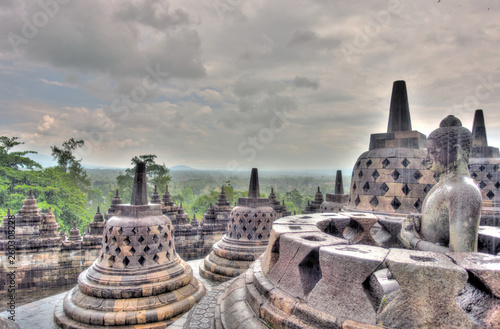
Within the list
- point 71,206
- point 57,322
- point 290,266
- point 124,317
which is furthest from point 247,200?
point 71,206

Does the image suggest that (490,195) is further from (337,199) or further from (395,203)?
(337,199)

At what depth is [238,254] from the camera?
838 cm

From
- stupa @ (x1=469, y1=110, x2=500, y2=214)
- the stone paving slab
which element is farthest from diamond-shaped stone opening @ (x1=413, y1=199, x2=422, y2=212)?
the stone paving slab

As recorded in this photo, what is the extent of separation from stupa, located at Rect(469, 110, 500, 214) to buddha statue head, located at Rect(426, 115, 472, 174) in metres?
4.92

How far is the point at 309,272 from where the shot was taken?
2639 millimetres

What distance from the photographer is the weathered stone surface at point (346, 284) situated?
6.89 feet

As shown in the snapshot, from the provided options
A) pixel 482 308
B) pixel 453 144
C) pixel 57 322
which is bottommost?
pixel 57 322

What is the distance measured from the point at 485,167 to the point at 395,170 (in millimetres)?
4276

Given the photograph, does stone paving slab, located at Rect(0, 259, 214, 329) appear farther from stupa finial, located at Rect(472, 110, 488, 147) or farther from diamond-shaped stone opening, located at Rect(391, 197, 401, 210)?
stupa finial, located at Rect(472, 110, 488, 147)

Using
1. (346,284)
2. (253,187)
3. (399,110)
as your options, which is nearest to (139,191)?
(253,187)

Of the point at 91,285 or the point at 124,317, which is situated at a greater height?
the point at 91,285

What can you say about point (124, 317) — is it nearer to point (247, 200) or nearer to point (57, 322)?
point (57, 322)

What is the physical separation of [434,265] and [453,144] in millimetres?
1602

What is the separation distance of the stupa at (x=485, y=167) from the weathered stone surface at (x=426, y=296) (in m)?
6.10
